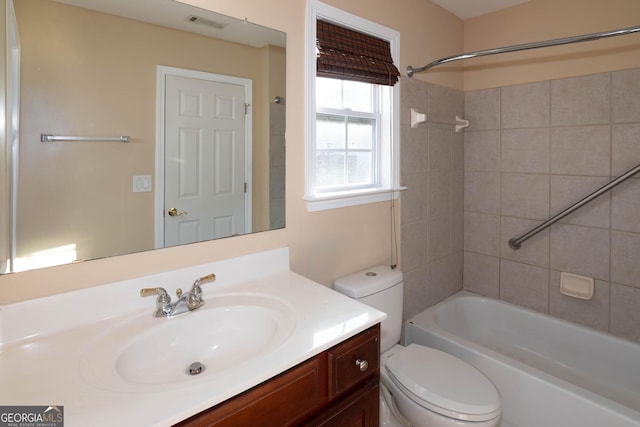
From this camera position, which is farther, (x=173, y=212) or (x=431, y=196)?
(x=431, y=196)

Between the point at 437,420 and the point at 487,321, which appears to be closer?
the point at 437,420

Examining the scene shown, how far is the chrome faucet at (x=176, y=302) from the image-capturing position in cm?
110

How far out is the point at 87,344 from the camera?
0.92 meters

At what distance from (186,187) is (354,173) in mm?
976

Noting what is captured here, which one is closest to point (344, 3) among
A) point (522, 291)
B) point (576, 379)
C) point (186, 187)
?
point (186, 187)

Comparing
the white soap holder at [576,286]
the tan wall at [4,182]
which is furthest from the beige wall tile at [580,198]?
the tan wall at [4,182]

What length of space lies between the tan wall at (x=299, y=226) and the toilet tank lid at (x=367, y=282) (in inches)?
3.2

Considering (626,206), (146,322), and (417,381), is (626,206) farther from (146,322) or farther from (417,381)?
(146,322)

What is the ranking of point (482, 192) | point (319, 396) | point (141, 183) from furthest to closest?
point (482, 192) → point (141, 183) → point (319, 396)

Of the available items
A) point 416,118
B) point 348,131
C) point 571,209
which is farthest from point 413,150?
point 571,209

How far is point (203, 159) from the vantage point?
129 cm

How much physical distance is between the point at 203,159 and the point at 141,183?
0.23m

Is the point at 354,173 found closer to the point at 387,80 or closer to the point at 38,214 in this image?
the point at 387,80

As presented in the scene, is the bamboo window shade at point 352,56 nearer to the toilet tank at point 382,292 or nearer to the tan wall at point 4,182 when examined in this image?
the toilet tank at point 382,292
